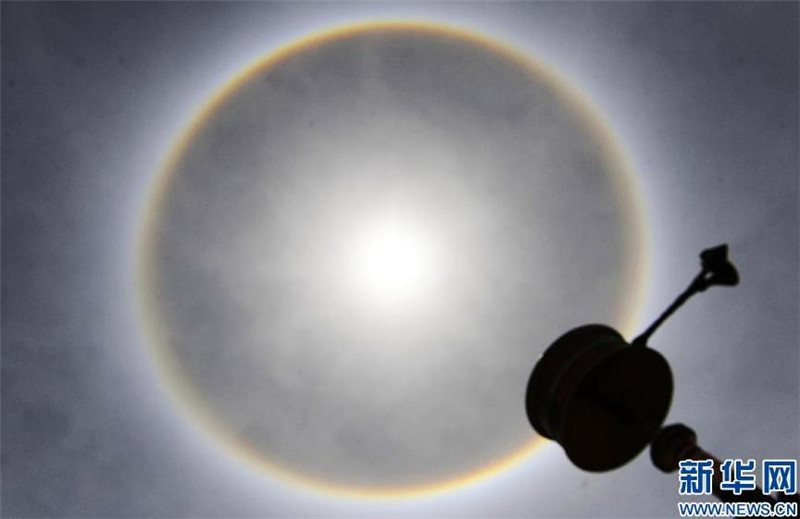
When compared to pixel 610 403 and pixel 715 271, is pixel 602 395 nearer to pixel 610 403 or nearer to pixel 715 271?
pixel 610 403

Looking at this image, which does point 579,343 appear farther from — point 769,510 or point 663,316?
point 769,510

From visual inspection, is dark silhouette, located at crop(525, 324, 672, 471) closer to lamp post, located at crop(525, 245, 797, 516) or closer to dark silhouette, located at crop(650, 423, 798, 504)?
lamp post, located at crop(525, 245, 797, 516)

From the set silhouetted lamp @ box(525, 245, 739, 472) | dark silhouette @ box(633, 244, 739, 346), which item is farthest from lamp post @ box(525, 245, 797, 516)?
dark silhouette @ box(633, 244, 739, 346)

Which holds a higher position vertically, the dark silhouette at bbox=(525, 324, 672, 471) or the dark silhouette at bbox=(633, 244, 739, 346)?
the dark silhouette at bbox=(633, 244, 739, 346)

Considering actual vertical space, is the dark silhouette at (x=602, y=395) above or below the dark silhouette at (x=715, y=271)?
below

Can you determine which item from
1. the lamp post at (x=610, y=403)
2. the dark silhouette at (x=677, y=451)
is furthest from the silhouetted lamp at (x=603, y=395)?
the dark silhouette at (x=677, y=451)

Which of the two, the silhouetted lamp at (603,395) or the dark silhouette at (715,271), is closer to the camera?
the dark silhouette at (715,271)

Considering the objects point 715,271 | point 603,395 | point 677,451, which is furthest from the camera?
point 677,451

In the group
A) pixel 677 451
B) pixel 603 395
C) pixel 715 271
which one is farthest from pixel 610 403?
pixel 715 271

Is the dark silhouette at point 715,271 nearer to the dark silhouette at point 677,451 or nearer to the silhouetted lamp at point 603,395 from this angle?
the silhouetted lamp at point 603,395
